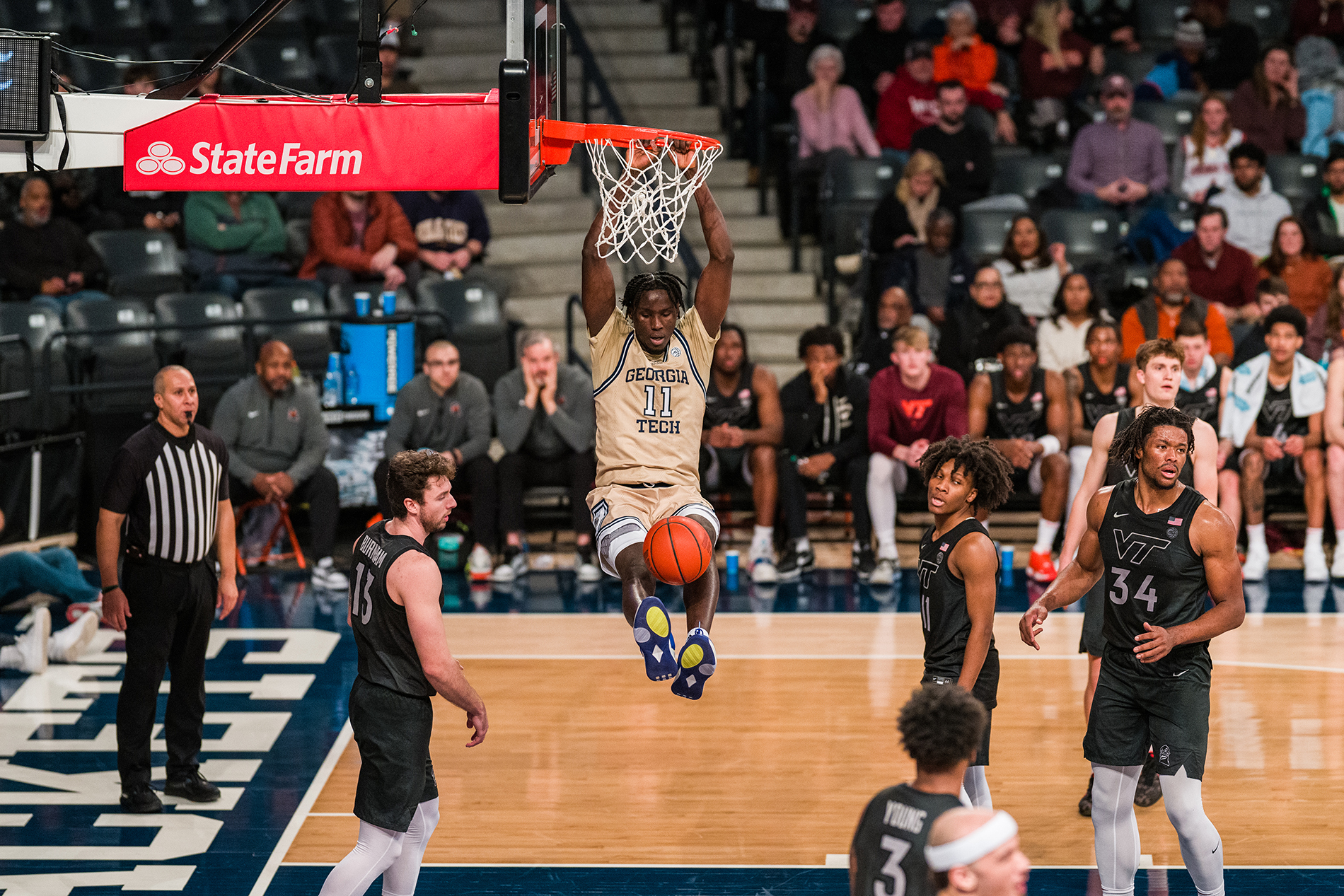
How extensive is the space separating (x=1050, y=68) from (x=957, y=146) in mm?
1660

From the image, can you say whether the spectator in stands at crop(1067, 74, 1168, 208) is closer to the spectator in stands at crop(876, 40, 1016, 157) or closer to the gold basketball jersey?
the spectator in stands at crop(876, 40, 1016, 157)

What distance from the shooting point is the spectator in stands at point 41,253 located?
11141 mm

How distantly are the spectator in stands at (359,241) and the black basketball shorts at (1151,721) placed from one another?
7456mm

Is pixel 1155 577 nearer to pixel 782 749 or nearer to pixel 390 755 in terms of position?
pixel 390 755

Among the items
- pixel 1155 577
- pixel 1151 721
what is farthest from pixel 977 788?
pixel 1155 577

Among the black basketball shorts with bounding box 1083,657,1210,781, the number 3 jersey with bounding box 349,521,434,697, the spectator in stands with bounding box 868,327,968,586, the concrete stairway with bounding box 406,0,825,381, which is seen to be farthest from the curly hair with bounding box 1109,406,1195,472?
the concrete stairway with bounding box 406,0,825,381

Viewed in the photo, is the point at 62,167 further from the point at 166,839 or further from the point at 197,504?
the point at 166,839

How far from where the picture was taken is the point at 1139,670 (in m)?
5.01

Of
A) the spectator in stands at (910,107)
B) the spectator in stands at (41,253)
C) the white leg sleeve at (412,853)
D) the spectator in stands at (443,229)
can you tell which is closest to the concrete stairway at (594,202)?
the spectator in stands at (443,229)

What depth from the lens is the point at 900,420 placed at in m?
→ 10.1

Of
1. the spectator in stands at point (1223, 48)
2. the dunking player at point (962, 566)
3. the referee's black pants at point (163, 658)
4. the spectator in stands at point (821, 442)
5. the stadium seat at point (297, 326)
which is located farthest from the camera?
the spectator in stands at point (1223, 48)

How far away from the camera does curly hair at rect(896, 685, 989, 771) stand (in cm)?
349

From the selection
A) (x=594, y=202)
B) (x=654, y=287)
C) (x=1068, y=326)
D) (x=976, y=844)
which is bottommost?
(x=976, y=844)

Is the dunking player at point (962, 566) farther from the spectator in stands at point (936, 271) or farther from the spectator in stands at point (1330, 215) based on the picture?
the spectator in stands at point (1330, 215)
